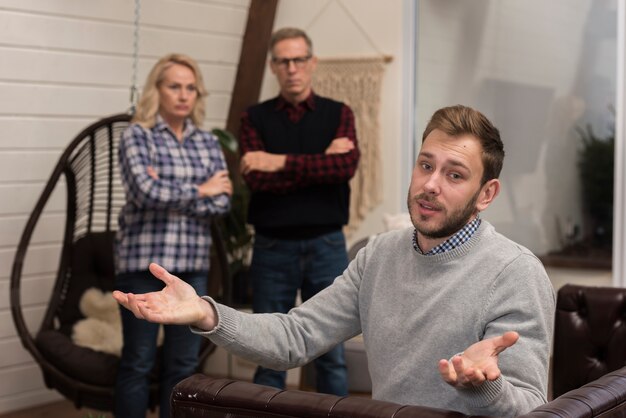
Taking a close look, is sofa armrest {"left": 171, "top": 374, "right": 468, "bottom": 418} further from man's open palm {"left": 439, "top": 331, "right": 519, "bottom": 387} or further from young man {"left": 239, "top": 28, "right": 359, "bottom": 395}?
young man {"left": 239, "top": 28, "right": 359, "bottom": 395}

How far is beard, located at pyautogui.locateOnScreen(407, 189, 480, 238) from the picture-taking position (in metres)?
1.87

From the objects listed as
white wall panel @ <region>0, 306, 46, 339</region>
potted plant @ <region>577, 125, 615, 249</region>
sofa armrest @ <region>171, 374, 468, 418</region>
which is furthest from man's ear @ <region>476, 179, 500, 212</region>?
white wall panel @ <region>0, 306, 46, 339</region>

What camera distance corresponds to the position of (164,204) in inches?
135

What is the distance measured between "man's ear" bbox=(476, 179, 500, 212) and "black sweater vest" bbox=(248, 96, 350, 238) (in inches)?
65.0

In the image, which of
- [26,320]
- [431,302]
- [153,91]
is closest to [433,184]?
[431,302]

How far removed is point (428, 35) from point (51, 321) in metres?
2.46

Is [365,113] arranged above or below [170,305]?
above

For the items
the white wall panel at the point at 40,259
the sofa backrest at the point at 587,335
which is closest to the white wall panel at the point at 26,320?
the white wall panel at the point at 40,259

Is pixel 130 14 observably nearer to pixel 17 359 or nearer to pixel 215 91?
pixel 215 91

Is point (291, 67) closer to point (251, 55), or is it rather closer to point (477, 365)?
point (251, 55)

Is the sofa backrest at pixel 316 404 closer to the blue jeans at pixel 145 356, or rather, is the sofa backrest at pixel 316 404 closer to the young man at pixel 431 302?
the young man at pixel 431 302

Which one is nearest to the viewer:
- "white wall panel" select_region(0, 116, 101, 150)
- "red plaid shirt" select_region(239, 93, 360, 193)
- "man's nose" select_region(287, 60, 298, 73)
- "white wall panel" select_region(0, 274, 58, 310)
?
"red plaid shirt" select_region(239, 93, 360, 193)

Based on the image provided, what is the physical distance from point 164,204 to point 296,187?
50cm

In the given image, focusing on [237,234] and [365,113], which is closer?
[237,234]
